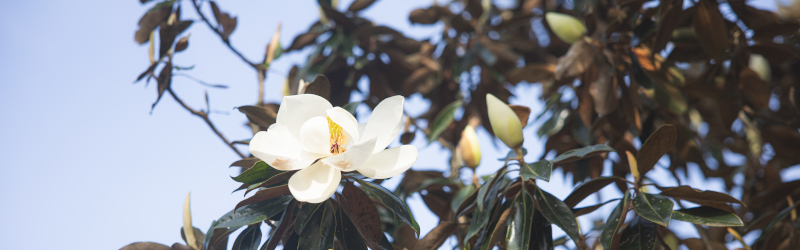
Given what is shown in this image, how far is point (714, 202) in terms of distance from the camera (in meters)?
1.08

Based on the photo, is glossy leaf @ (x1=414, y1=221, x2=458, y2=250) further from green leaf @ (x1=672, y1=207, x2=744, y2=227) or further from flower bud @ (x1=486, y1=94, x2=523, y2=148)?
green leaf @ (x1=672, y1=207, x2=744, y2=227)

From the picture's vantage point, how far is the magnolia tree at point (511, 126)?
0.91 meters

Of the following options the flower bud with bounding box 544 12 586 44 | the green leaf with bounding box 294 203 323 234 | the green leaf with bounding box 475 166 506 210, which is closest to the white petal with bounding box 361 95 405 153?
the green leaf with bounding box 294 203 323 234

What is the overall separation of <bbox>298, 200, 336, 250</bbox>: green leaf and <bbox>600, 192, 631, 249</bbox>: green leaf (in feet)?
1.97

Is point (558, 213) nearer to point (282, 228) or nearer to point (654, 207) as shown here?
point (654, 207)

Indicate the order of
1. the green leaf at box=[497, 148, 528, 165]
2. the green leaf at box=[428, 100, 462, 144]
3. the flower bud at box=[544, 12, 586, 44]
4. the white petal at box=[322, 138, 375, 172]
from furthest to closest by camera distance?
the green leaf at box=[428, 100, 462, 144] < the flower bud at box=[544, 12, 586, 44] < the green leaf at box=[497, 148, 528, 165] < the white petal at box=[322, 138, 375, 172]

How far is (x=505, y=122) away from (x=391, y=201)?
0.33m

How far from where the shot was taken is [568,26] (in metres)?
1.61

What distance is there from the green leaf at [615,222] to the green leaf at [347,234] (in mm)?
534

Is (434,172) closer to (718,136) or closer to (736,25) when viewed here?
(736,25)

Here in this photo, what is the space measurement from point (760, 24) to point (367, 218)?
5.06ft

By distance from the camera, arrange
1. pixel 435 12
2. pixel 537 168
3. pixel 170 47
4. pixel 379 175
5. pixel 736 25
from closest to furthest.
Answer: pixel 379 175
pixel 537 168
pixel 170 47
pixel 736 25
pixel 435 12

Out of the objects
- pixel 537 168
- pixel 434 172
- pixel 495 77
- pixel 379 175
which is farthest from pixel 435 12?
pixel 379 175

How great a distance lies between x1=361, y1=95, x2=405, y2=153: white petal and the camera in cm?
88
